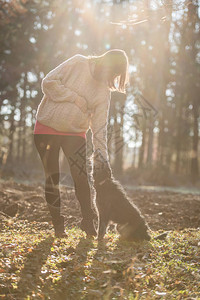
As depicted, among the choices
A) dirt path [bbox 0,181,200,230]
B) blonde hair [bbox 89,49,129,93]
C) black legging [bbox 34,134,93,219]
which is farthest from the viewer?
dirt path [bbox 0,181,200,230]

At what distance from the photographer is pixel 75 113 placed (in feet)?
15.3

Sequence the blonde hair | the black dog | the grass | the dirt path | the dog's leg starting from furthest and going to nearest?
the dirt path, the dog's leg, the black dog, the blonde hair, the grass

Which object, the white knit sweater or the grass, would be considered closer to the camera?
the grass

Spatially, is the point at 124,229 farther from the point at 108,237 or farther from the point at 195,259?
the point at 195,259

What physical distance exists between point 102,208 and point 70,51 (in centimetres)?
1830

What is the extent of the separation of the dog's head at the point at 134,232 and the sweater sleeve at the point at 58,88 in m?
1.91

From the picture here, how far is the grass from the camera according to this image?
337cm

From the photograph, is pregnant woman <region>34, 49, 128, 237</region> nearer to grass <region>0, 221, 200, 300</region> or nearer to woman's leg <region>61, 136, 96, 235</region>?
woman's leg <region>61, 136, 96, 235</region>

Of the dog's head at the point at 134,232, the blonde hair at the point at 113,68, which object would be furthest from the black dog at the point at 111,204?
the blonde hair at the point at 113,68

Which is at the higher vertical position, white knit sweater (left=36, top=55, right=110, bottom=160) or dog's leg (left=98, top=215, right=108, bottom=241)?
white knit sweater (left=36, top=55, right=110, bottom=160)

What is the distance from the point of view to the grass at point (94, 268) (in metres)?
3.37

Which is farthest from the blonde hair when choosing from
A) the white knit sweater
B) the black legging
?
the black legging

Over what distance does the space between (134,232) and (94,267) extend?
1169mm

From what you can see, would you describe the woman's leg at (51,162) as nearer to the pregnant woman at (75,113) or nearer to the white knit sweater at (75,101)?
the pregnant woman at (75,113)
